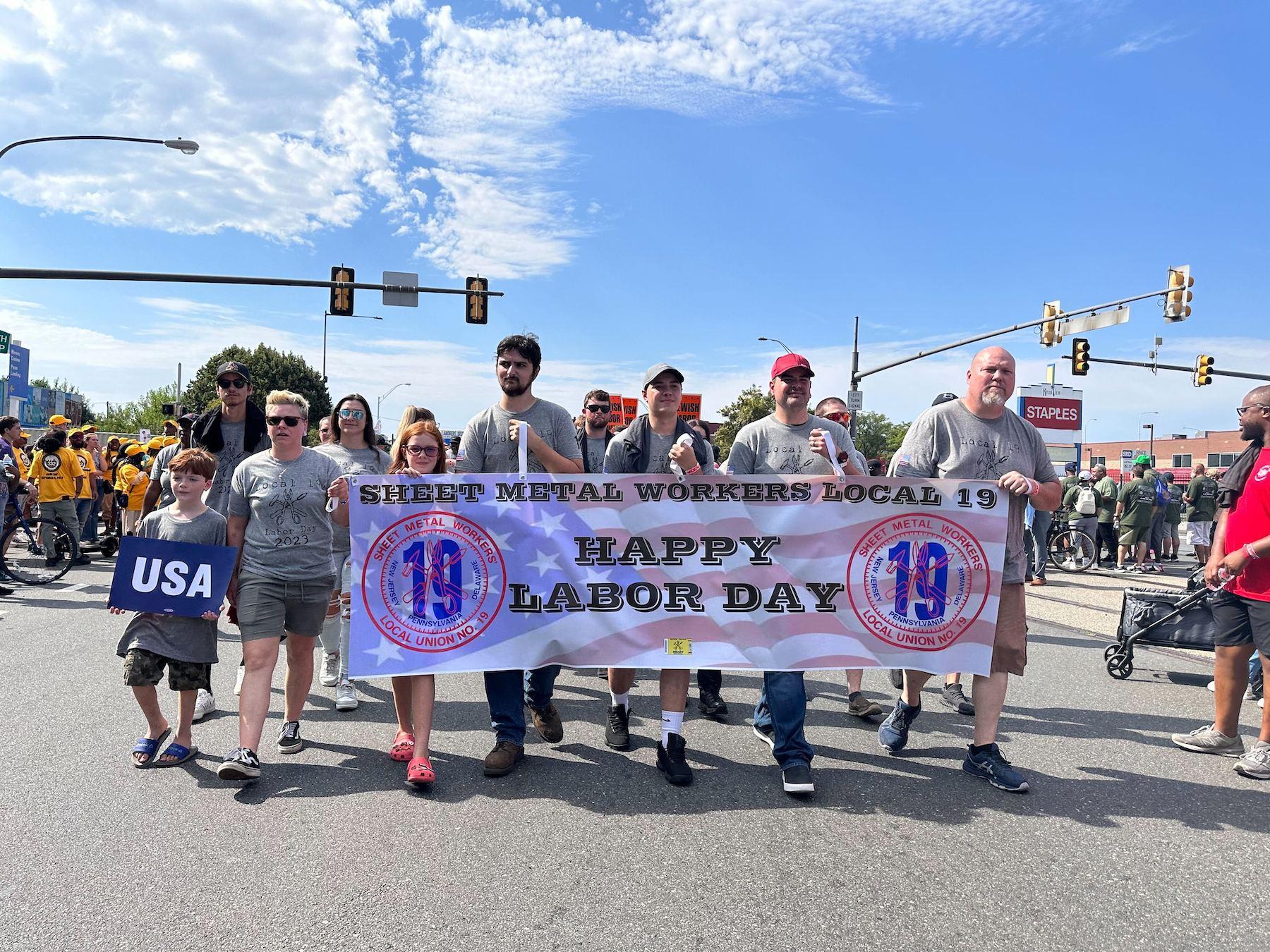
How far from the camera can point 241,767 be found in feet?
12.2

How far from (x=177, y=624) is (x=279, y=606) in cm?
53

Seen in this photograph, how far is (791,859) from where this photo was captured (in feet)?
10.3

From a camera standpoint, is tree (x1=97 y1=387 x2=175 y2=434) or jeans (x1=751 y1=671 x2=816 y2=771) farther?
tree (x1=97 y1=387 x2=175 y2=434)

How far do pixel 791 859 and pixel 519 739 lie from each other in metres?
1.60

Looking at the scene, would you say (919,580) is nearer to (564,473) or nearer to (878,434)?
(564,473)

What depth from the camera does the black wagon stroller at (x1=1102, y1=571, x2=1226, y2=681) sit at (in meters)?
5.96

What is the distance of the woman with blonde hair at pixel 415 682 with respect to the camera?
3953 millimetres

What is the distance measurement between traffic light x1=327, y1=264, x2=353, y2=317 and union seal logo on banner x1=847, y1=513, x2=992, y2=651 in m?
15.9

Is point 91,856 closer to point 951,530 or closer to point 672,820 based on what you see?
point 672,820

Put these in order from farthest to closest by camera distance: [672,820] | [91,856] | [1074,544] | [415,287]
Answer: [415,287], [1074,544], [672,820], [91,856]

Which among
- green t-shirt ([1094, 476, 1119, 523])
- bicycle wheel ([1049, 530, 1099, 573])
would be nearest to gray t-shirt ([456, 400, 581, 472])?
bicycle wheel ([1049, 530, 1099, 573])

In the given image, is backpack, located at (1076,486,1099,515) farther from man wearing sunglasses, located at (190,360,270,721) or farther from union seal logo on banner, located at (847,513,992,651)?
man wearing sunglasses, located at (190,360,270,721)

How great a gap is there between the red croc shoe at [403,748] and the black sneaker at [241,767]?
0.65 metres

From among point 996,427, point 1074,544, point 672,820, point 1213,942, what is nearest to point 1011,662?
point 996,427
